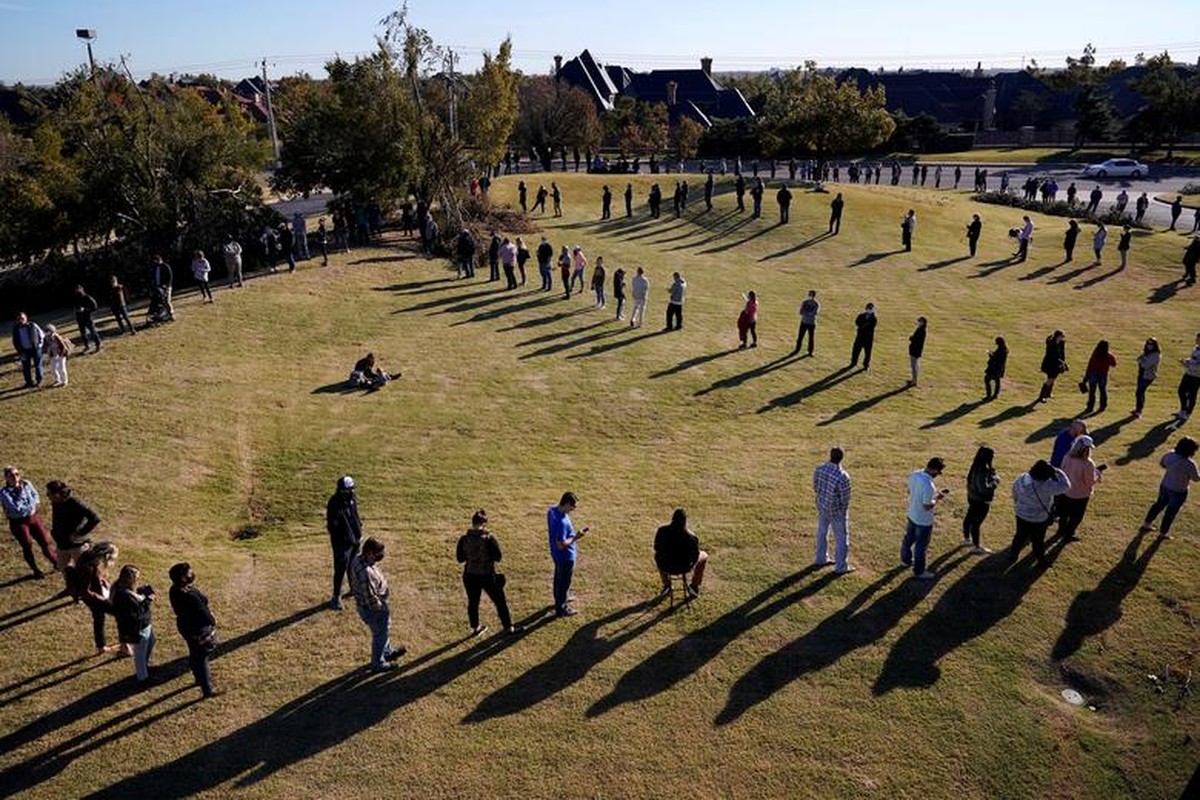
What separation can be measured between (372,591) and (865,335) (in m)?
13.4

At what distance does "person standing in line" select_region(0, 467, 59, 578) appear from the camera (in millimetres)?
9391

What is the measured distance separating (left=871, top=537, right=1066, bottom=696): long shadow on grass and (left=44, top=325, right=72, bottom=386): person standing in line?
15.0m

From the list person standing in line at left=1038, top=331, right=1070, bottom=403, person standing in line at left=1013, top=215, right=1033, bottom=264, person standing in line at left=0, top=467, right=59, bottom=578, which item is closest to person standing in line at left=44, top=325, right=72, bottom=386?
person standing in line at left=0, top=467, right=59, bottom=578

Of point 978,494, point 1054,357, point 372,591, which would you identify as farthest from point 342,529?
point 1054,357

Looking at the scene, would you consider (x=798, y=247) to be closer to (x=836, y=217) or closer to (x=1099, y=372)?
(x=836, y=217)

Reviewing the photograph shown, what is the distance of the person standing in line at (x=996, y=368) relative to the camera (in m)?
16.4

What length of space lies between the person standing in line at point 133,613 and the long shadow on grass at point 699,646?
4379mm

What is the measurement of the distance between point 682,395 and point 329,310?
32.7 feet

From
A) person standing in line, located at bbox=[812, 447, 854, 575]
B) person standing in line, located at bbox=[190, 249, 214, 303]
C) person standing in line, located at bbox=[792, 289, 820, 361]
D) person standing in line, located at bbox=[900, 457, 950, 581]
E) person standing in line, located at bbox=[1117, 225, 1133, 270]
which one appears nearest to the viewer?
person standing in line, located at bbox=[900, 457, 950, 581]

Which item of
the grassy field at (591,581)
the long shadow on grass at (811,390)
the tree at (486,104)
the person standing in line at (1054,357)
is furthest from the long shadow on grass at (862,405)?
the tree at (486,104)

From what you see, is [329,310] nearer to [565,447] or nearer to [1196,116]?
[565,447]

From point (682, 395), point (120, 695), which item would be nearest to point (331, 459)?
point (120, 695)

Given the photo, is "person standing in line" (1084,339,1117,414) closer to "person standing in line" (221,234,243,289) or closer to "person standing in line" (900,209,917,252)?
"person standing in line" (900,209,917,252)

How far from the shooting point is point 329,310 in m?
21.0
